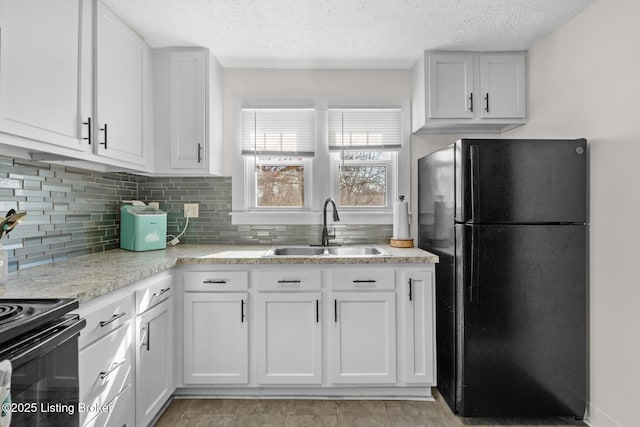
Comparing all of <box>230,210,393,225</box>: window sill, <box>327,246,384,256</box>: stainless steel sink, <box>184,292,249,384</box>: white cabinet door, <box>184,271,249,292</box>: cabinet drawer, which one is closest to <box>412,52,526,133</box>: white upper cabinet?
<box>230,210,393,225</box>: window sill

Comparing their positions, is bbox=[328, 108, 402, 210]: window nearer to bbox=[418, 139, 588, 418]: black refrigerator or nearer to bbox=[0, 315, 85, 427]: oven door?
bbox=[418, 139, 588, 418]: black refrigerator

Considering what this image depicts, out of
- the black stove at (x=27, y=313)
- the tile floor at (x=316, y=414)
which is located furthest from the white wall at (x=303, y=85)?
the black stove at (x=27, y=313)

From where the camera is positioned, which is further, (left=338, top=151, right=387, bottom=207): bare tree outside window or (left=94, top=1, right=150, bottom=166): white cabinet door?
(left=338, top=151, right=387, bottom=207): bare tree outside window

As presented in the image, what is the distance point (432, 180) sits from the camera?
256cm

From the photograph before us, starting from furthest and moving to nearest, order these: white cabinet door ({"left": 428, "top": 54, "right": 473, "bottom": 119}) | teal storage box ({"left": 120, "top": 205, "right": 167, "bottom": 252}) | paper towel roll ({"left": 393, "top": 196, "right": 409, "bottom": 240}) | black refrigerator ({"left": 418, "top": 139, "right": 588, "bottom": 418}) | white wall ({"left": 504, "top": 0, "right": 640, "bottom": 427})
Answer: paper towel roll ({"left": 393, "top": 196, "right": 409, "bottom": 240}) < white cabinet door ({"left": 428, "top": 54, "right": 473, "bottom": 119}) < teal storage box ({"left": 120, "top": 205, "right": 167, "bottom": 252}) < black refrigerator ({"left": 418, "top": 139, "right": 588, "bottom": 418}) < white wall ({"left": 504, "top": 0, "right": 640, "bottom": 427})

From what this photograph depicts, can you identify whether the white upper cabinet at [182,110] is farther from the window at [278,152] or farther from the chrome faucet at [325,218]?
the chrome faucet at [325,218]

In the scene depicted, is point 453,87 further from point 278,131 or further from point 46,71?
point 46,71

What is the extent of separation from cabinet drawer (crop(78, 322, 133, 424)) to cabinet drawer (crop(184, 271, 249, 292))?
0.58 meters

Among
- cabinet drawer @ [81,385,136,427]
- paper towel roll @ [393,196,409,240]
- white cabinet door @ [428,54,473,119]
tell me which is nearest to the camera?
cabinet drawer @ [81,385,136,427]

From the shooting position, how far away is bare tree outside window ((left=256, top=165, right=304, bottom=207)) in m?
3.03

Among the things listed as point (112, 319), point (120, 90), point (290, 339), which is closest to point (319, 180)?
point (290, 339)

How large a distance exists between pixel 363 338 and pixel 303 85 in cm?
195

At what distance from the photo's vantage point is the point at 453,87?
263cm

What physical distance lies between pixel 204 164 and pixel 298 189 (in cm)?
78
